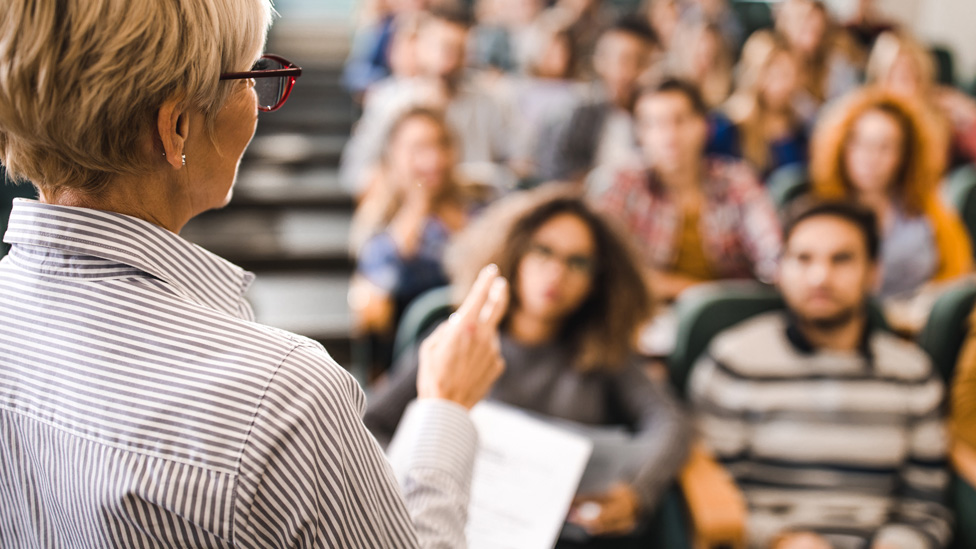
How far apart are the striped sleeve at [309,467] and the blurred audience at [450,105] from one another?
2.21m

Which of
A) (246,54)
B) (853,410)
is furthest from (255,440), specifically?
(853,410)

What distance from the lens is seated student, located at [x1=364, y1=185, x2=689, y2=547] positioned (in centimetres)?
141

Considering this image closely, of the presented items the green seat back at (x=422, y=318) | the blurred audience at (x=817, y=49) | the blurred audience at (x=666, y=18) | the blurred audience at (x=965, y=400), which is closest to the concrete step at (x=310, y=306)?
the green seat back at (x=422, y=318)

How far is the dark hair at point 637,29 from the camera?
3.18 meters

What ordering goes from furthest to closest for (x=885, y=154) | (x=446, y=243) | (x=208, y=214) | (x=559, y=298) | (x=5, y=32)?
(x=208, y=214) → (x=885, y=154) → (x=446, y=243) → (x=559, y=298) → (x=5, y=32)

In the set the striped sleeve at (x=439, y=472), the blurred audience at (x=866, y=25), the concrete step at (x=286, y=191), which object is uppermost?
the blurred audience at (x=866, y=25)

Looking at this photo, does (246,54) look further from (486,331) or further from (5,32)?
(486,331)

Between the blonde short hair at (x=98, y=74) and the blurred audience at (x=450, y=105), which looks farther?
the blurred audience at (x=450, y=105)

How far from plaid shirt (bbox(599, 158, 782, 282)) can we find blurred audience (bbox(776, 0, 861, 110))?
177cm

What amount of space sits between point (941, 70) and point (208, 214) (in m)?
4.59

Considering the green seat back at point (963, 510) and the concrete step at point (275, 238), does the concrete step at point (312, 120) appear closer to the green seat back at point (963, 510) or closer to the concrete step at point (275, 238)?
the concrete step at point (275, 238)

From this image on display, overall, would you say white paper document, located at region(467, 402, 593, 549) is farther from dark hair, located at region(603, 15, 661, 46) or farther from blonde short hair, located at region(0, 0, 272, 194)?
dark hair, located at region(603, 15, 661, 46)

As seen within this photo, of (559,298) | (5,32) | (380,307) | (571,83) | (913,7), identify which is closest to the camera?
(5,32)

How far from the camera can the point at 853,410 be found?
145 cm
